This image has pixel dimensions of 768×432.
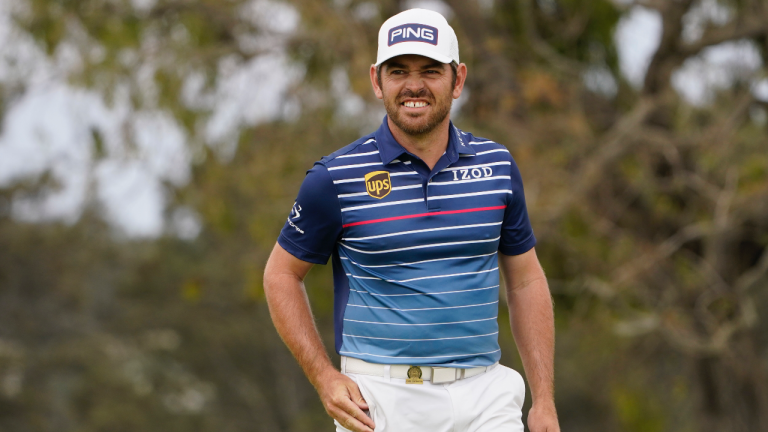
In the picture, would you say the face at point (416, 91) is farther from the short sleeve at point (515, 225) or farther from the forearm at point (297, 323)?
the forearm at point (297, 323)

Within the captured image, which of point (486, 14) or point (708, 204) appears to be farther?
→ point (486, 14)

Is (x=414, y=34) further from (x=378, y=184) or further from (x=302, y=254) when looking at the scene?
(x=302, y=254)

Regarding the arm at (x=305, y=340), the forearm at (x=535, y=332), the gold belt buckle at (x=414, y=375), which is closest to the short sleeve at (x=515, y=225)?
the forearm at (x=535, y=332)

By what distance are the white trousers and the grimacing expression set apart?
76cm

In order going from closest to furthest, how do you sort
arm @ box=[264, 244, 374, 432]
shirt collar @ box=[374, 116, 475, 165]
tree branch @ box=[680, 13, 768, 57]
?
arm @ box=[264, 244, 374, 432] < shirt collar @ box=[374, 116, 475, 165] < tree branch @ box=[680, 13, 768, 57]

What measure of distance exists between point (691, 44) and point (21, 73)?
21.2 feet

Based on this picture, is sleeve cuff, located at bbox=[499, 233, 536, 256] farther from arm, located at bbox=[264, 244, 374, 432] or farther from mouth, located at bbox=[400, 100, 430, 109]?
arm, located at bbox=[264, 244, 374, 432]

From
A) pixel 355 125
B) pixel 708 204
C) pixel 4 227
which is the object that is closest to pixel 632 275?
pixel 708 204

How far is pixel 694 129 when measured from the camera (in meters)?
9.44

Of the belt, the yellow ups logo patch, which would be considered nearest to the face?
the yellow ups logo patch

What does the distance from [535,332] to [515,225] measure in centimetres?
36

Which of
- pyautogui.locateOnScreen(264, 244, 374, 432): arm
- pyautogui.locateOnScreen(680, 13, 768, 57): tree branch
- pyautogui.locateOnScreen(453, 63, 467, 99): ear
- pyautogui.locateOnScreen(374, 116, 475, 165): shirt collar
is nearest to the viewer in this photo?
pyautogui.locateOnScreen(264, 244, 374, 432): arm

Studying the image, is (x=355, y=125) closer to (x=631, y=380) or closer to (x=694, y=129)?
(x=694, y=129)

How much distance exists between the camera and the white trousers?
2.68 meters
